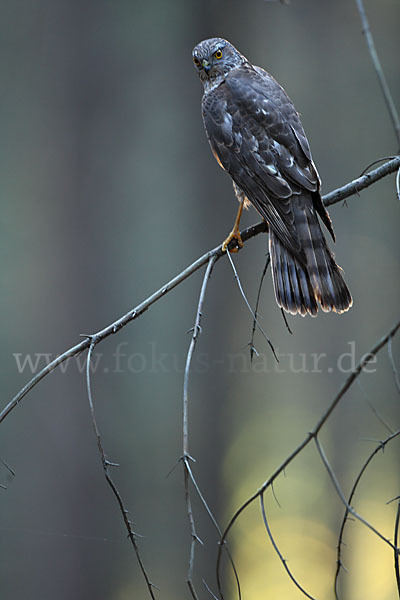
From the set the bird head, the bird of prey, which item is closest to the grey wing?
the bird of prey

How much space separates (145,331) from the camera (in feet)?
12.4

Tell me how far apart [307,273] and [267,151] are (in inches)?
14.3

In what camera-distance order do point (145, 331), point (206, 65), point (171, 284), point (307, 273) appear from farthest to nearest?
point (145, 331), point (206, 65), point (307, 273), point (171, 284)

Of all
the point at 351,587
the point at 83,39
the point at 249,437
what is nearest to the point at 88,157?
the point at 83,39

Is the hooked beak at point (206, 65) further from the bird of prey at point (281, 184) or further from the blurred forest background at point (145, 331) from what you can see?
the blurred forest background at point (145, 331)

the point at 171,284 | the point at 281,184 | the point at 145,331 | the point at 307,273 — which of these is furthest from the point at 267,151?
the point at 145,331

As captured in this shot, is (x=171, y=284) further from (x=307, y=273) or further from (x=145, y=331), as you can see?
(x=145, y=331)

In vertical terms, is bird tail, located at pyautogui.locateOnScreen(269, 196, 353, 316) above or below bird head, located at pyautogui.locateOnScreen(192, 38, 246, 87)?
below

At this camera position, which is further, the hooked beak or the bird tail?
the hooked beak

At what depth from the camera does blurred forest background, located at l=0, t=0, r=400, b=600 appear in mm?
3361

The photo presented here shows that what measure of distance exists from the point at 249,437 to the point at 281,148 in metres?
2.71

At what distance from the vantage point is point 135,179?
12.8 feet

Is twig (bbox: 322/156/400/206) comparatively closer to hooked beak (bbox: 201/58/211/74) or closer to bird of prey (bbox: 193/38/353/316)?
bird of prey (bbox: 193/38/353/316)

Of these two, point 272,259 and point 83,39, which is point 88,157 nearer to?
point 83,39
